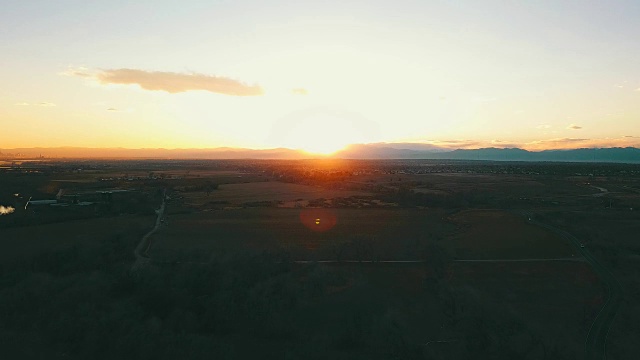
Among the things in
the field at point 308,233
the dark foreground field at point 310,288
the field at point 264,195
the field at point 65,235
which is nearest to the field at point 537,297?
the dark foreground field at point 310,288

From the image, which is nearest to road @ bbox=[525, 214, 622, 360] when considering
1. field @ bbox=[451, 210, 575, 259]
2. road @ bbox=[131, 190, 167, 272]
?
field @ bbox=[451, 210, 575, 259]

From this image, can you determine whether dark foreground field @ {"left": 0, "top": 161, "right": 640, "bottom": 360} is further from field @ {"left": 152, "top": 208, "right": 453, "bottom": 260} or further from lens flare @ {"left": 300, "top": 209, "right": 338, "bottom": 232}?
lens flare @ {"left": 300, "top": 209, "right": 338, "bottom": 232}

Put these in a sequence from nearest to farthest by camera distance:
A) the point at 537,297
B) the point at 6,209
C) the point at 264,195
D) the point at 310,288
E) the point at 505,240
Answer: the point at 537,297
the point at 310,288
the point at 505,240
the point at 6,209
the point at 264,195

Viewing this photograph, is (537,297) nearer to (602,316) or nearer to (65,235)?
(602,316)

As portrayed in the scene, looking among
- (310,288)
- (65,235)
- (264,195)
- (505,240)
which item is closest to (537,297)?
(310,288)

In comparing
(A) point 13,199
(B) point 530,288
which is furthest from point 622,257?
(A) point 13,199

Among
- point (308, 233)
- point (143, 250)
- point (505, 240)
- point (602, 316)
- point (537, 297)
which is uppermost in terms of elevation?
point (143, 250)

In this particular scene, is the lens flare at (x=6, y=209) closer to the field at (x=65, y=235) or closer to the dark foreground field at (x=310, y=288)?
the dark foreground field at (x=310, y=288)
